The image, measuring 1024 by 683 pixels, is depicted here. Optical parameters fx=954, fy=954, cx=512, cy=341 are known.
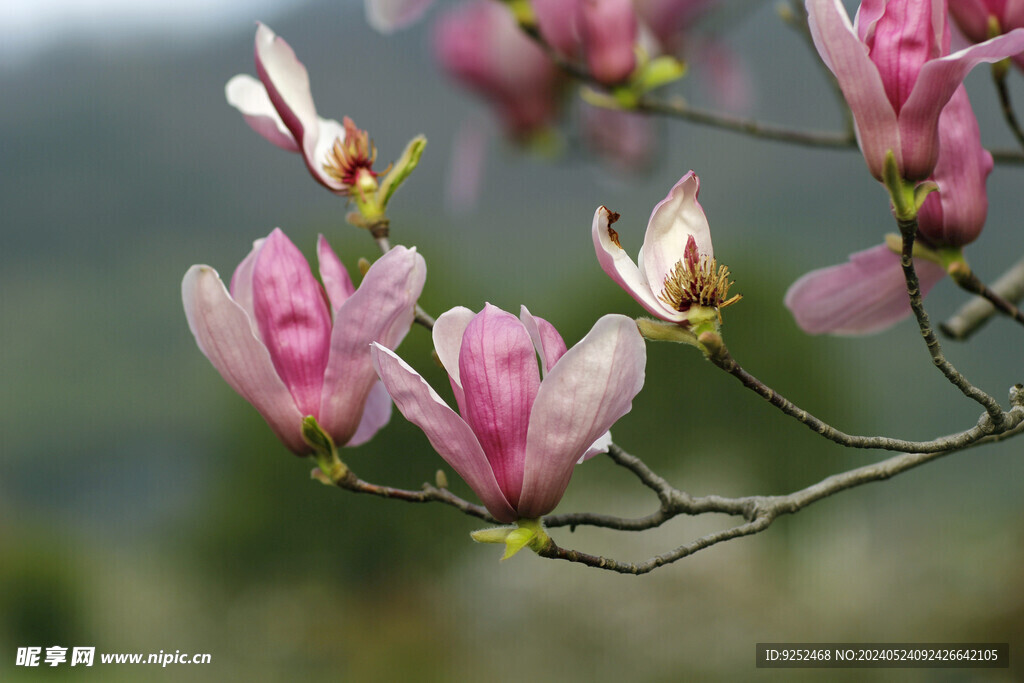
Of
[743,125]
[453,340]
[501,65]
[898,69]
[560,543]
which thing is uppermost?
[501,65]

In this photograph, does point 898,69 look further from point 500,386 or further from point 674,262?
point 500,386

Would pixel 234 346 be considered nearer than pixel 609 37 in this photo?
Yes

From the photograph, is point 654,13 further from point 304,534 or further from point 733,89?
point 304,534

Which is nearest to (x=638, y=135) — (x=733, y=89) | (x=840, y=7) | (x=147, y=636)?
(x=733, y=89)

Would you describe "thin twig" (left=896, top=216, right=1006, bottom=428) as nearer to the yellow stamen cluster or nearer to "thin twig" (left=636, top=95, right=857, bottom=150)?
the yellow stamen cluster

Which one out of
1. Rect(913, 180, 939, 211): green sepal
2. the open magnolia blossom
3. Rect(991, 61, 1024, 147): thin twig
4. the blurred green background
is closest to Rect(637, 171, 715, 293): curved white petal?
the open magnolia blossom

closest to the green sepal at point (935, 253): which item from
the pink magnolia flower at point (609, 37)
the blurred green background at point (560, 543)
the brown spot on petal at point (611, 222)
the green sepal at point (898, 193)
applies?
the green sepal at point (898, 193)

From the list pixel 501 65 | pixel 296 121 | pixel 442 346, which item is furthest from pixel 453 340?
pixel 501 65
